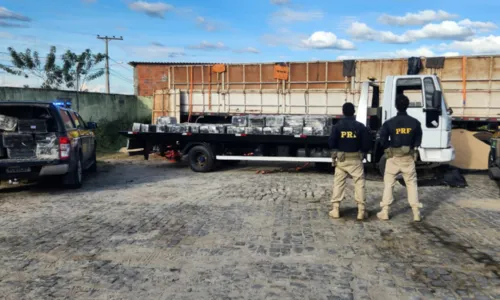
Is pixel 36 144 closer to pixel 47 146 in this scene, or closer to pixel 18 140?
pixel 47 146

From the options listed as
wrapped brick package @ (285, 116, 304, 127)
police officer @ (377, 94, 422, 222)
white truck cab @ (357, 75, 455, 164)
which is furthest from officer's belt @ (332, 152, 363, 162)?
wrapped brick package @ (285, 116, 304, 127)

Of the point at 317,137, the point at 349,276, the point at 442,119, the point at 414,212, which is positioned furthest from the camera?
the point at 317,137

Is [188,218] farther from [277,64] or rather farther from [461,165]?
[277,64]

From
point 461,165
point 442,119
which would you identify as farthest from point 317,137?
point 461,165

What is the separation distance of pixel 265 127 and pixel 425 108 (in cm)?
385

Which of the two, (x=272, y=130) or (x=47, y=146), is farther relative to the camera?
(x=272, y=130)

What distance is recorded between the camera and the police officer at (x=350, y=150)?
247 inches

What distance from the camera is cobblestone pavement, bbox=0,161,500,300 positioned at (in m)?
3.95

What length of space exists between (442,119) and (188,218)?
5983mm

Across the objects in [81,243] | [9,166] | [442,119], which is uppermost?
[442,119]

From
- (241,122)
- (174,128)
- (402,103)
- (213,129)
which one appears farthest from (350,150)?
(174,128)

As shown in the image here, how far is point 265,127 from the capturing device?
11.0 meters

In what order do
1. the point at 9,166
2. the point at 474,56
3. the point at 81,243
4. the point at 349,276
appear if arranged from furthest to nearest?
the point at 474,56 → the point at 9,166 → the point at 81,243 → the point at 349,276

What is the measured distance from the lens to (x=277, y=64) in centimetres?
1459
